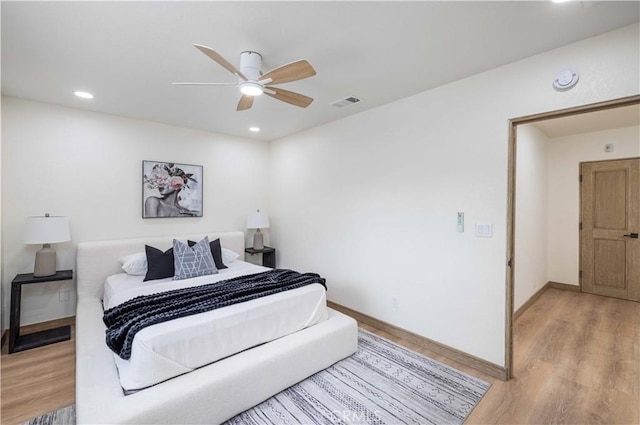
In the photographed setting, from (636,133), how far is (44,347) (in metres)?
7.92

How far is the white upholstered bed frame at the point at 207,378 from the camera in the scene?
5.34 feet

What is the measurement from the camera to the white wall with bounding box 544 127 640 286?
15.4 feet

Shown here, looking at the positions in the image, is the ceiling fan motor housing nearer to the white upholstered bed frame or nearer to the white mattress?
the white mattress

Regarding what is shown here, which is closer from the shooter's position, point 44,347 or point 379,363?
point 379,363

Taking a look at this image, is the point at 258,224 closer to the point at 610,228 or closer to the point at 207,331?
the point at 207,331

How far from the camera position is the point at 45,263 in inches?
119

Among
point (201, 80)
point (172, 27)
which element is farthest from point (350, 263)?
point (172, 27)

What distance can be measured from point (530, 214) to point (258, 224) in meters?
4.14

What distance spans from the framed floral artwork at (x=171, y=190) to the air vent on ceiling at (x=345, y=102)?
2.35 meters

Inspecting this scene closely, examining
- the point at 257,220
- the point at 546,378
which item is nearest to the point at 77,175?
the point at 257,220

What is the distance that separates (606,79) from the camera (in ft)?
6.48

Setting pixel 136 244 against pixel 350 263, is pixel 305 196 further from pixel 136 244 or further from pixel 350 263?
pixel 136 244

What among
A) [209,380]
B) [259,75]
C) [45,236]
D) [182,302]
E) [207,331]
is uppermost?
[259,75]

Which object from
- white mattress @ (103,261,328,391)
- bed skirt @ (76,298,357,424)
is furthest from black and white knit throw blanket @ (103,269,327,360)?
bed skirt @ (76,298,357,424)
